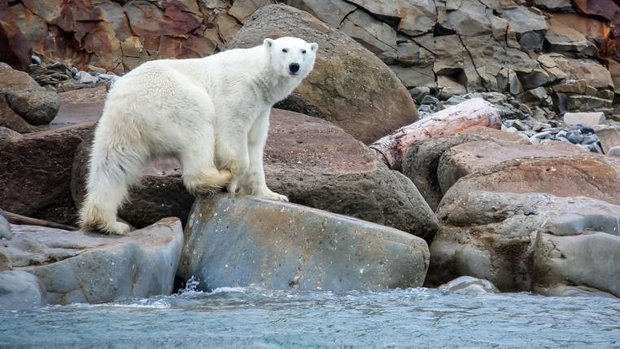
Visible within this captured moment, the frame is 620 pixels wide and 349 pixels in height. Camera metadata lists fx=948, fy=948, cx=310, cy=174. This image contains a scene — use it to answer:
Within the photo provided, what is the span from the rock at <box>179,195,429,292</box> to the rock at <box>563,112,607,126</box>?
13.1 meters

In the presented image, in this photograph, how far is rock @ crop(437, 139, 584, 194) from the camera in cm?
962

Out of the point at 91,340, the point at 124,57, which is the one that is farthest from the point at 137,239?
the point at 124,57

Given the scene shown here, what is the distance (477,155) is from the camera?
986cm

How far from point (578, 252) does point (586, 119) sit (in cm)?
1343

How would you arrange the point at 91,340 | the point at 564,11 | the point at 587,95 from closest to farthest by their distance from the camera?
the point at 91,340
the point at 587,95
the point at 564,11

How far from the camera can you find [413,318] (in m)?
5.62

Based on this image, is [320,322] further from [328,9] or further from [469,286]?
[328,9]

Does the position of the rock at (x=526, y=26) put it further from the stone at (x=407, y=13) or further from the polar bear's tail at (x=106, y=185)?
the polar bear's tail at (x=106, y=185)

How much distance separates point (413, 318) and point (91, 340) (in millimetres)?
1939

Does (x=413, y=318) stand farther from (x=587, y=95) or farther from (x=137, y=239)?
(x=587, y=95)

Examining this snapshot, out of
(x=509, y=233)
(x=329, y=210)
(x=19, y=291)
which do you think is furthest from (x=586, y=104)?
(x=19, y=291)

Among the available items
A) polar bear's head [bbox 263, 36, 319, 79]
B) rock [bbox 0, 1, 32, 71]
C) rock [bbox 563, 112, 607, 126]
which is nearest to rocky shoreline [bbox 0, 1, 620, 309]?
polar bear's head [bbox 263, 36, 319, 79]

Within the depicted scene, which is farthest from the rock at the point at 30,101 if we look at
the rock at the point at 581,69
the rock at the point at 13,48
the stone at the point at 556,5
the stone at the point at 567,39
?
the stone at the point at 556,5

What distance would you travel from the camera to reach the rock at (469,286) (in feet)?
22.7
